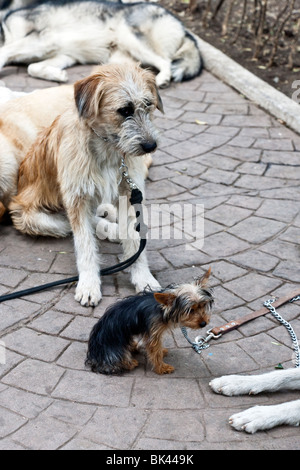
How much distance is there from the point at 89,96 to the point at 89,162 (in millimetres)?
568

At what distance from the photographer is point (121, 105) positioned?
4051mm

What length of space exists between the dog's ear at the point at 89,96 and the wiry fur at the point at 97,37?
461 cm

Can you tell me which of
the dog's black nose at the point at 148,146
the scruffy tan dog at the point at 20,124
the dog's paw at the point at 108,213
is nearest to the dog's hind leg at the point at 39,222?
the scruffy tan dog at the point at 20,124

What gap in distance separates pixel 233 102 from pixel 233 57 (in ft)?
5.31

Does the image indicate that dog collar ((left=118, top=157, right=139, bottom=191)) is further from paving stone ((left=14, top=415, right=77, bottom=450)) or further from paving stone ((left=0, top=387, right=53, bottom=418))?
paving stone ((left=14, top=415, right=77, bottom=450))

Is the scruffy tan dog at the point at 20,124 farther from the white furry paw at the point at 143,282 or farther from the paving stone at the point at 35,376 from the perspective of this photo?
the paving stone at the point at 35,376

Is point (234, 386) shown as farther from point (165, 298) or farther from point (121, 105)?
point (121, 105)

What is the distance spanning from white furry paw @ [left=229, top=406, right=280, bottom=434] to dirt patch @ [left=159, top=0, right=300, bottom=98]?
5.60 m

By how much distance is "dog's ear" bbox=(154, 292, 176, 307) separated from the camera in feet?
11.0

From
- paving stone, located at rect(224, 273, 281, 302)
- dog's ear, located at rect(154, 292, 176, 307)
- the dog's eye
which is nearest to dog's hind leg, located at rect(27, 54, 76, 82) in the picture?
the dog's eye

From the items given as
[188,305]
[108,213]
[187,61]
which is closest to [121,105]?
[188,305]

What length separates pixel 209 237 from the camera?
5.32 metres

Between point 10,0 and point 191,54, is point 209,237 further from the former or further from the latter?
point 10,0

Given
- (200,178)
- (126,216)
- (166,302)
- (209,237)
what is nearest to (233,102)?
(200,178)
